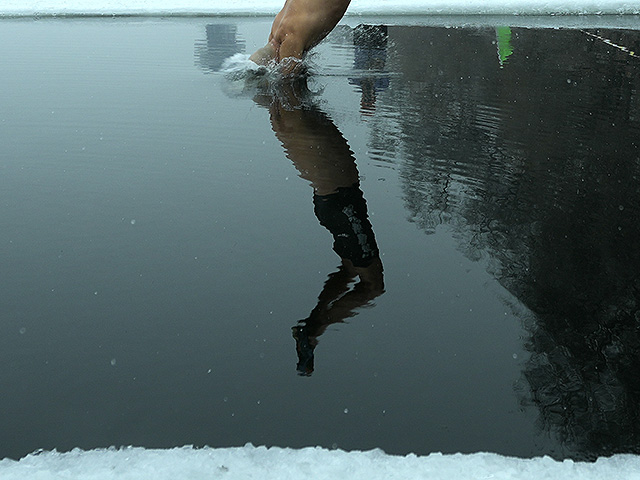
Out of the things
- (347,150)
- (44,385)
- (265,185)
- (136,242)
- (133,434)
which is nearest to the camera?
(133,434)

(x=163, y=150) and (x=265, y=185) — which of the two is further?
(x=163, y=150)

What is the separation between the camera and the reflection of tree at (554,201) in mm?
2248

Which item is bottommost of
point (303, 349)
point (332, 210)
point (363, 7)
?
point (363, 7)

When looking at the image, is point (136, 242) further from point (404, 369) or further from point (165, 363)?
point (404, 369)

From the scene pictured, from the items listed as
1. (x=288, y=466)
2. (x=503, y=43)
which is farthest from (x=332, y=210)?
(x=503, y=43)

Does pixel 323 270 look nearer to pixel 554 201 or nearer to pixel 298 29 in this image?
pixel 554 201

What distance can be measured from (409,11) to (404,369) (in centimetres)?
971

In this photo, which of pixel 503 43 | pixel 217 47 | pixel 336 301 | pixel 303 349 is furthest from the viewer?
pixel 503 43

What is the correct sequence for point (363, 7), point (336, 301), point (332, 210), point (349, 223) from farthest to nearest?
1. point (363, 7)
2. point (332, 210)
3. point (349, 223)
4. point (336, 301)

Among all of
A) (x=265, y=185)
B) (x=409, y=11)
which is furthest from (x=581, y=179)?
(x=409, y=11)

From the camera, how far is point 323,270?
2.93 metres

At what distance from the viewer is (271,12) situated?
37.8 ft

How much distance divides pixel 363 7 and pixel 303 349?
32.0 feet

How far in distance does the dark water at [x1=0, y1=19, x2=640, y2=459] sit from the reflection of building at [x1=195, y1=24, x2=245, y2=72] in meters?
1.51
